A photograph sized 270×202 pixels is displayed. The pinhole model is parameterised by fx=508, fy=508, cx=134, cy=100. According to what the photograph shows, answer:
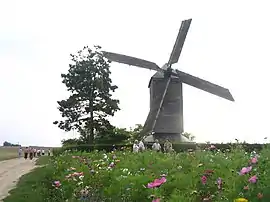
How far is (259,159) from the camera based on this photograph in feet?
19.5

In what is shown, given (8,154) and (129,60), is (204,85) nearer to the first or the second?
(129,60)

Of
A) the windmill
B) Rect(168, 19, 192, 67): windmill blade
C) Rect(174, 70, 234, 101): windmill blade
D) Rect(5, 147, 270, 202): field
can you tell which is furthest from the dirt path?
Rect(168, 19, 192, 67): windmill blade

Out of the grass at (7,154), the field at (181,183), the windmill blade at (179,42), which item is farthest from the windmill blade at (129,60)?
the field at (181,183)

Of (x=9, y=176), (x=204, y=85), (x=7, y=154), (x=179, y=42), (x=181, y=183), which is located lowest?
(x=181, y=183)

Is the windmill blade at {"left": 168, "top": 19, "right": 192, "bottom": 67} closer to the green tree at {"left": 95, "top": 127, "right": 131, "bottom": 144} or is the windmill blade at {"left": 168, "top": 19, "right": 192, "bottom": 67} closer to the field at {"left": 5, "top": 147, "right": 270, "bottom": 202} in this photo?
the green tree at {"left": 95, "top": 127, "right": 131, "bottom": 144}

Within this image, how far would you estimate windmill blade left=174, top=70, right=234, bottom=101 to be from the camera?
123 feet

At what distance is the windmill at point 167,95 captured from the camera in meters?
36.9

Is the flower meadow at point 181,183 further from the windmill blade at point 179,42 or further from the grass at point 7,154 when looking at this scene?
the grass at point 7,154

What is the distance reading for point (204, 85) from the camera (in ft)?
125

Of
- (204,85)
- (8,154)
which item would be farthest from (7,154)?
(204,85)

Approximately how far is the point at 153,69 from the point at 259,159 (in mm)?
32864

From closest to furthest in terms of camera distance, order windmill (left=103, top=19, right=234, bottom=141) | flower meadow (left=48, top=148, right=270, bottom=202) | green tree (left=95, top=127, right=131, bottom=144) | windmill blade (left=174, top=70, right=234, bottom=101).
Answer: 1. flower meadow (left=48, top=148, right=270, bottom=202)
2. windmill (left=103, top=19, right=234, bottom=141)
3. windmill blade (left=174, top=70, right=234, bottom=101)
4. green tree (left=95, top=127, right=131, bottom=144)

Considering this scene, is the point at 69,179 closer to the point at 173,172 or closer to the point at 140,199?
the point at 173,172

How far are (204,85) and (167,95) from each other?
3.19 m
